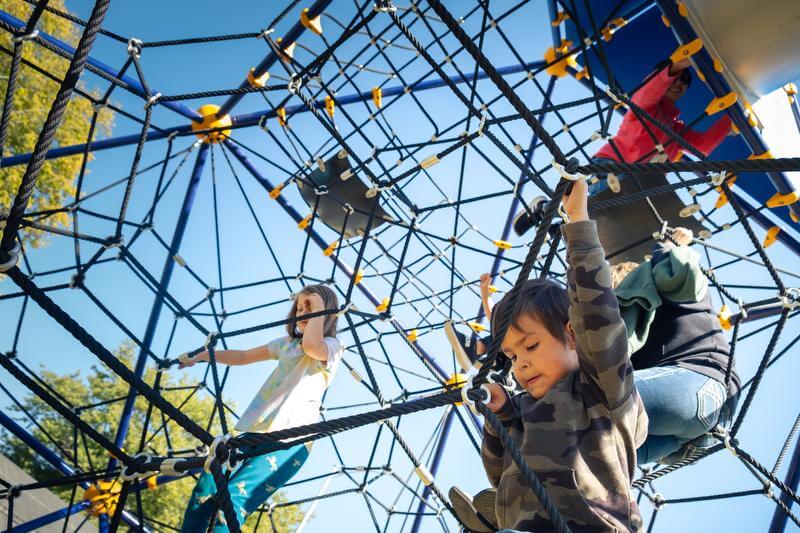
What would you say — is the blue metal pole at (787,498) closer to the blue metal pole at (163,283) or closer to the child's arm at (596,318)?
the child's arm at (596,318)

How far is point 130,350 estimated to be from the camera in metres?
11.1

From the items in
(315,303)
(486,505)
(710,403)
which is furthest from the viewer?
(315,303)

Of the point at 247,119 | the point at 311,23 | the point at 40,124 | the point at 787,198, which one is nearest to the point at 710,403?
the point at 787,198

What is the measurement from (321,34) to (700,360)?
2.35 metres

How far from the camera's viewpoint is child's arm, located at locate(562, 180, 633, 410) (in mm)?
1297

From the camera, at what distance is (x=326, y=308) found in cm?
316

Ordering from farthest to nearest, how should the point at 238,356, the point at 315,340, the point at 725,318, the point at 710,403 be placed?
the point at 725,318, the point at 238,356, the point at 315,340, the point at 710,403

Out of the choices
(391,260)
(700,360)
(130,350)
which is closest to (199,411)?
(130,350)

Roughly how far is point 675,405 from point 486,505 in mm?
584

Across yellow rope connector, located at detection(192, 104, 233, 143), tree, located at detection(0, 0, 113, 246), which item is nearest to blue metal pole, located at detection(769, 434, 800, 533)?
yellow rope connector, located at detection(192, 104, 233, 143)

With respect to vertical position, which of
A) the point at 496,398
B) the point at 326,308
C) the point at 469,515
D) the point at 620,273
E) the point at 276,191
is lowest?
the point at 469,515

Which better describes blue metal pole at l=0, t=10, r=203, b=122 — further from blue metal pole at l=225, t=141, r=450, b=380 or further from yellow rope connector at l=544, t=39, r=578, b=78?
yellow rope connector at l=544, t=39, r=578, b=78

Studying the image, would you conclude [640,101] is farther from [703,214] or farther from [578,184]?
[578,184]

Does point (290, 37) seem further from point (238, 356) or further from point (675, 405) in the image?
point (675, 405)
